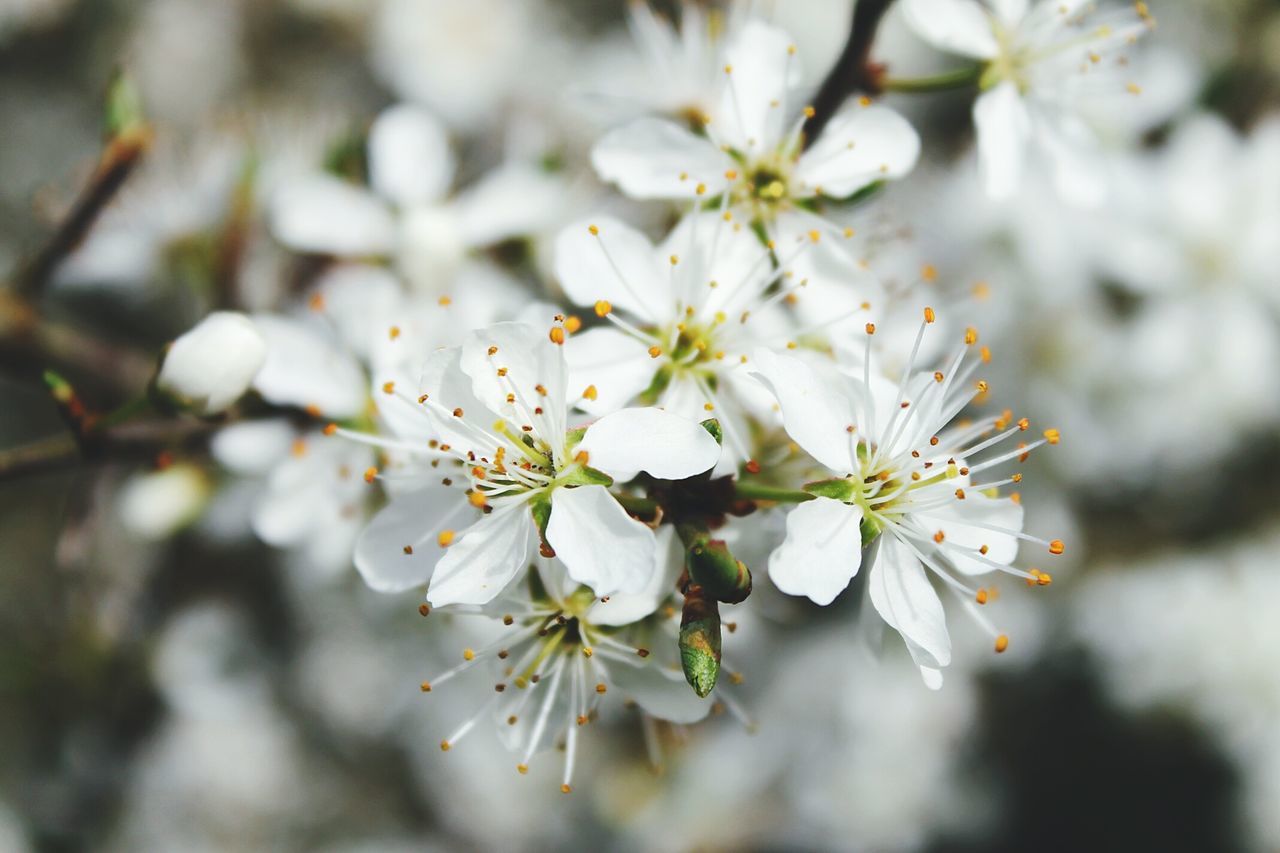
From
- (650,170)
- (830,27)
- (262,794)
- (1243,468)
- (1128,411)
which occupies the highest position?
(650,170)

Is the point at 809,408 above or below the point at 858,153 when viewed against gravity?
below

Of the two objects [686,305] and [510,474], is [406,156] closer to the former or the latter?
[686,305]

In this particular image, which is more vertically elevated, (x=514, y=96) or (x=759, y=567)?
(x=759, y=567)

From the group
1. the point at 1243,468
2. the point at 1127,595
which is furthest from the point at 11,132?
the point at 1243,468

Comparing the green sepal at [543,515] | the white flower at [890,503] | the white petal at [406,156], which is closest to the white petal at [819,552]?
the white flower at [890,503]

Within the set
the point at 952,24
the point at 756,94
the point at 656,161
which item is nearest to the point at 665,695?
the point at 656,161

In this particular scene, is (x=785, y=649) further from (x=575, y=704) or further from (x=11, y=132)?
(x=11, y=132)
